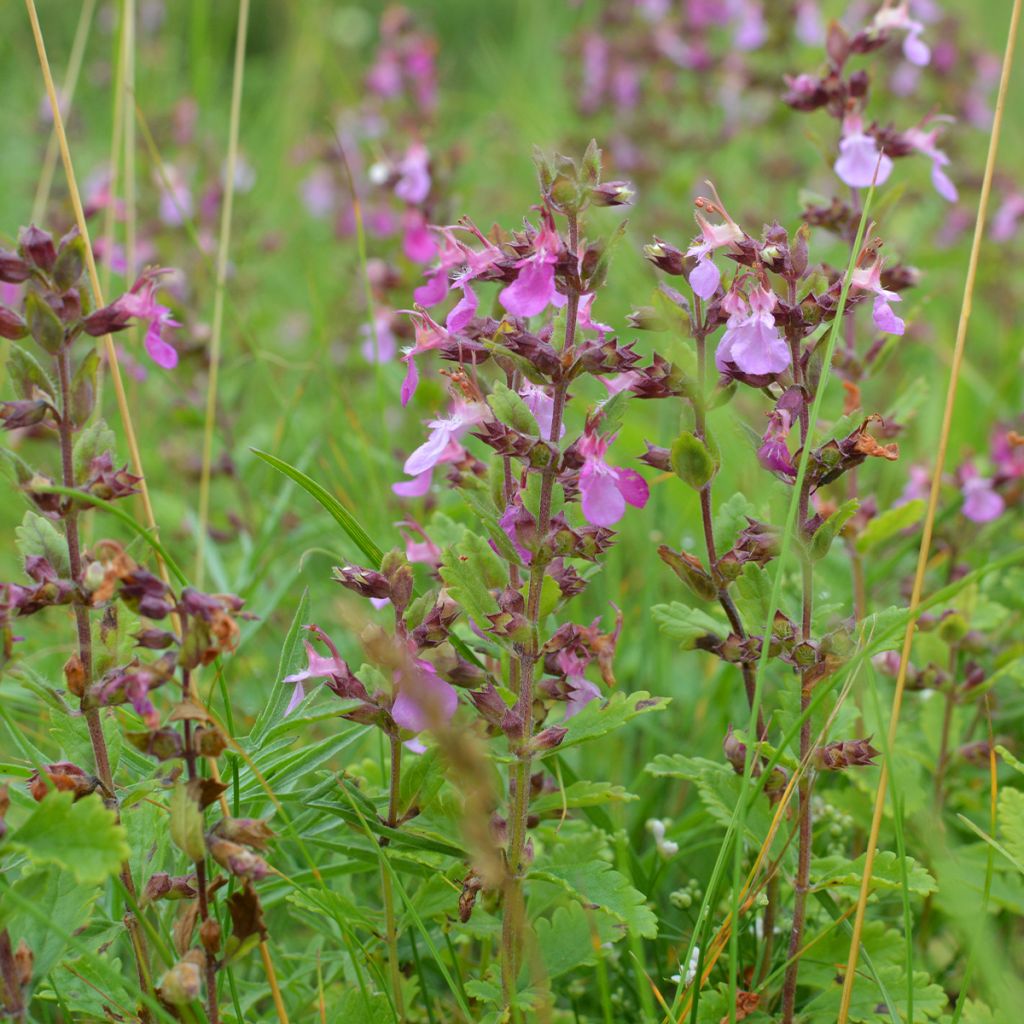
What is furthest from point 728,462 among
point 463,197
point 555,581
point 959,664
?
point 555,581

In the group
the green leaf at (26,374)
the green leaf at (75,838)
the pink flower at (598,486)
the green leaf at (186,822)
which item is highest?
the green leaf at (26,374)

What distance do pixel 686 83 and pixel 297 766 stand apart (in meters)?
4.21

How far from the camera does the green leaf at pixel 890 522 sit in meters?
1.96

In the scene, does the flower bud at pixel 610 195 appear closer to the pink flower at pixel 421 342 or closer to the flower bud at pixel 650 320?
the flower bud at pixel 650 320

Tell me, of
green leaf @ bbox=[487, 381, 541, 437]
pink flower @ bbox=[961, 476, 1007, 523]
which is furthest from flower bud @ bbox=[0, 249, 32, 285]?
pink flower @ bbox=[961, 476, 1007, 523]

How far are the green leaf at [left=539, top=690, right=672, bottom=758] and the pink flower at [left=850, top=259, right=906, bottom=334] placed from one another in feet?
1.66

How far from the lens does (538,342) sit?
4.28ft

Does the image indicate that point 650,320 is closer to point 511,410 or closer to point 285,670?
point 511,410

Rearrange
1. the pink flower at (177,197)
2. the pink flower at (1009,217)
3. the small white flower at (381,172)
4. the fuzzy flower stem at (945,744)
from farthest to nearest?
the pink flower at (1009,217) → the pink flower at (177,197) → the small white flower at (381,172) → the fuzzy flower stem at (945,744)

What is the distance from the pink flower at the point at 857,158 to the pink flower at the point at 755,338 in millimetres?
708

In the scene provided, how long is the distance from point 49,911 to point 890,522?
4.68 ft

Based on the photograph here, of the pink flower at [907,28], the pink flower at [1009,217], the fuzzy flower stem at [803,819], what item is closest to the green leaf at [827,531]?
the fuzzy flower stem at [803,819]

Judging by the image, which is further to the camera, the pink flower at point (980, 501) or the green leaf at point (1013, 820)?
the pink flower at point (980, 501)

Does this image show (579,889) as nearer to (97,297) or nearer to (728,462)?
(97,297)
